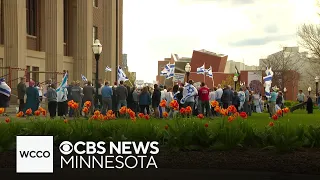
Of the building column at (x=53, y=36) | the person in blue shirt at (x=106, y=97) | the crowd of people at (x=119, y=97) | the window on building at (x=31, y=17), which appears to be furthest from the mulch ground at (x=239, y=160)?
the window on building at (x=31, y=17)

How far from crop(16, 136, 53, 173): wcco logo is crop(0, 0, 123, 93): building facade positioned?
2083 centimetres

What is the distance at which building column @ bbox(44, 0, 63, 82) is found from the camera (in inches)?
1453

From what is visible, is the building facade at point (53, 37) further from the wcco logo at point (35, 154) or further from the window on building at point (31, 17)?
the wcco logo at point (35, 154)

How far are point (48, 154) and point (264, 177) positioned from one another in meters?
3.71

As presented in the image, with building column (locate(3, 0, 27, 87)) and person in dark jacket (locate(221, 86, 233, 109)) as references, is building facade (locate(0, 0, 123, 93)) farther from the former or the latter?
person in dark jacket (locate(221, 86, 233, 109))

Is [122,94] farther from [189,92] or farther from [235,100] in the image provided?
[235,100]

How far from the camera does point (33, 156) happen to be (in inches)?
348

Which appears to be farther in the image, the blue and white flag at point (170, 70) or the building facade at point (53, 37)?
the blue and white flag at point (170, 70)

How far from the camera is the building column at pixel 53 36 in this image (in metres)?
36.9

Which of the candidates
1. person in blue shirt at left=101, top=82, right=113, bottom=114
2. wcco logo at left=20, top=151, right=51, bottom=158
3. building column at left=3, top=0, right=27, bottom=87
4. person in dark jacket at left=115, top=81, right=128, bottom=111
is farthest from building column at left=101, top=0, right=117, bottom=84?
wcco logo at left=20, top=151, right=51, bottom=158

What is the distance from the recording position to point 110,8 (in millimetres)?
50375

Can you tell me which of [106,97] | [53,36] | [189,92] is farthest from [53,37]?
[189,92]

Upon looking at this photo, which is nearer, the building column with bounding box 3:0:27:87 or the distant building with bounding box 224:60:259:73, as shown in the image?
the building column with bounding box 3:0:27:87

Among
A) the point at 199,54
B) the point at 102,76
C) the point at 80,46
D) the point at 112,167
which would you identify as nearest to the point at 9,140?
the point at 112,167
